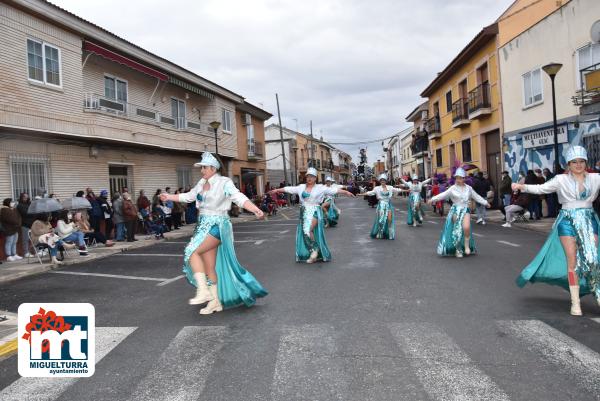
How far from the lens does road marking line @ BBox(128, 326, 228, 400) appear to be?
3.66 m

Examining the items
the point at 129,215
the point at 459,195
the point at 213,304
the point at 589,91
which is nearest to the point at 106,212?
the point at 129,215

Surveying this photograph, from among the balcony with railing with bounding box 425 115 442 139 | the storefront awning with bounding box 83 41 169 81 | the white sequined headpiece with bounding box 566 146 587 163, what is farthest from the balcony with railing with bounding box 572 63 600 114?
the balcony with railing with bounding box 425 115 442 139

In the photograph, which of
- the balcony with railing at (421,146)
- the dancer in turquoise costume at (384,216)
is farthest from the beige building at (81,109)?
the balcony with railing at (421,146)

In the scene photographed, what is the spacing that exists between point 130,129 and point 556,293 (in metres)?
17.0

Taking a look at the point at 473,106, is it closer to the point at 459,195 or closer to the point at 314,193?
the point at 459,195

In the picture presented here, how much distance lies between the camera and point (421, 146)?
46188mm

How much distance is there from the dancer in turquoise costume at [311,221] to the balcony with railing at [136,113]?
10.8 m

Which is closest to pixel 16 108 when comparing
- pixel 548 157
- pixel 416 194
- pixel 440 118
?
pixel 416 194

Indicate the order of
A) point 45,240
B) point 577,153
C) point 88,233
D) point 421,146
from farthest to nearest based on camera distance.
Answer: point 421,146
point 88,233
point 45,240
point 577,153

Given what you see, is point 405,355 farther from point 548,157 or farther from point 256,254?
point 548,157

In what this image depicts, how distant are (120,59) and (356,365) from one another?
17653mm

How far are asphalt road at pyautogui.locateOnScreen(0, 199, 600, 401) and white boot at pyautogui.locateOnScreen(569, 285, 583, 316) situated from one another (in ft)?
0.41

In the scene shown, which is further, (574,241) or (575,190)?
(575,190)

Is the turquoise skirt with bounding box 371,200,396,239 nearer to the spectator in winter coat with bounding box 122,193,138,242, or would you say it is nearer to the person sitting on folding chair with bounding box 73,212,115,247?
the spectator in winter coat with bounding box 122,193,138,242
